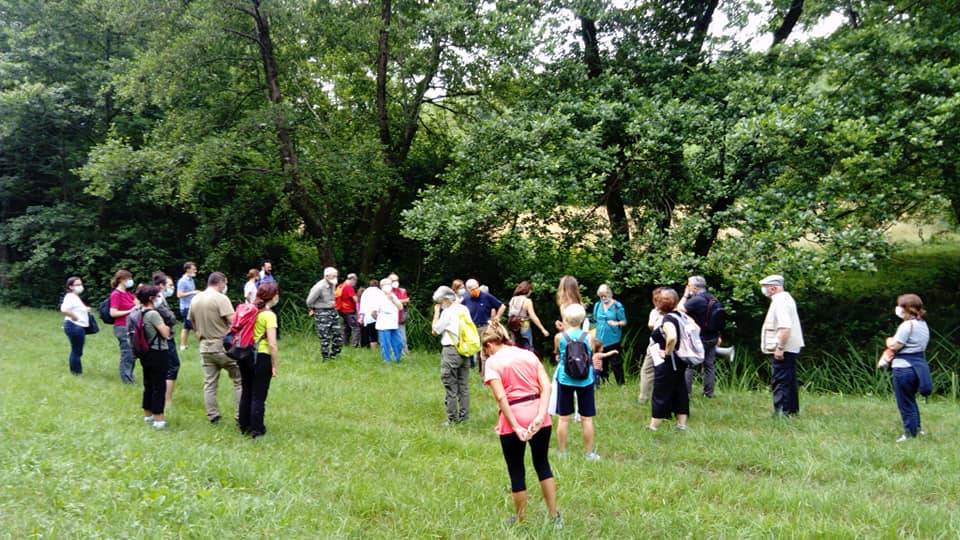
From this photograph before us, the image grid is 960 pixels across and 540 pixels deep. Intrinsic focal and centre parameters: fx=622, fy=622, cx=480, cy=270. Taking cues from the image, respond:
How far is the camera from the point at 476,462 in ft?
20.0

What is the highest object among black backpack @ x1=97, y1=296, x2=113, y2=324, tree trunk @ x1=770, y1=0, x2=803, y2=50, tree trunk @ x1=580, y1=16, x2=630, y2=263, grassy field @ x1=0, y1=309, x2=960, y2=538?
tree trunk @ x1=770, y1=0, x2=803, y2=50

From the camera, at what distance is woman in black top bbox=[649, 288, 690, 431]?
6.91 meters

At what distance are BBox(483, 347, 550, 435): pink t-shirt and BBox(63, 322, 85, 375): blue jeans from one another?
26.2 ft

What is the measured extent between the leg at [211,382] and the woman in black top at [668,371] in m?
5.05

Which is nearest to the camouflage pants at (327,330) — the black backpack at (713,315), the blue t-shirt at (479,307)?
the blue t-shirt at (479,307)

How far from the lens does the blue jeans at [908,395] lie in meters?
6.78

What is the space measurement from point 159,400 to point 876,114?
39.2ft

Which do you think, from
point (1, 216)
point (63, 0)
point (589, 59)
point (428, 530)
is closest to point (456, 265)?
point (589, 59)

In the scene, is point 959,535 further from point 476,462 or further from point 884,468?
point 476,462

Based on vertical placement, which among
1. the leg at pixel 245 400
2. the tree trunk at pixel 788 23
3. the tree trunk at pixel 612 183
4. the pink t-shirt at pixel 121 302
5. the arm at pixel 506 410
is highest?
the tree trunk at pixel 788 23

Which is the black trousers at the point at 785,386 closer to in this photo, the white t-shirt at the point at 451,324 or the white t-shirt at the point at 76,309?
the white t-shirt at the point at 451,324

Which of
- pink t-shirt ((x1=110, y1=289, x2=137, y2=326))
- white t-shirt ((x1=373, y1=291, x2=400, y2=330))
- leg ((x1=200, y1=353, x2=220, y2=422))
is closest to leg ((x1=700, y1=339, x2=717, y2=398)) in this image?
white t-shirt ((x1=373, y1=291, x2=400, y2=330))

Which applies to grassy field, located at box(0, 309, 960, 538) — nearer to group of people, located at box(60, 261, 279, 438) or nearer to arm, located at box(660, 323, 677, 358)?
group of people, located at box(60, 261, 279, 438)

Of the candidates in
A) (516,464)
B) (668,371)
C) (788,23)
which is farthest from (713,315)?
(788,23)
